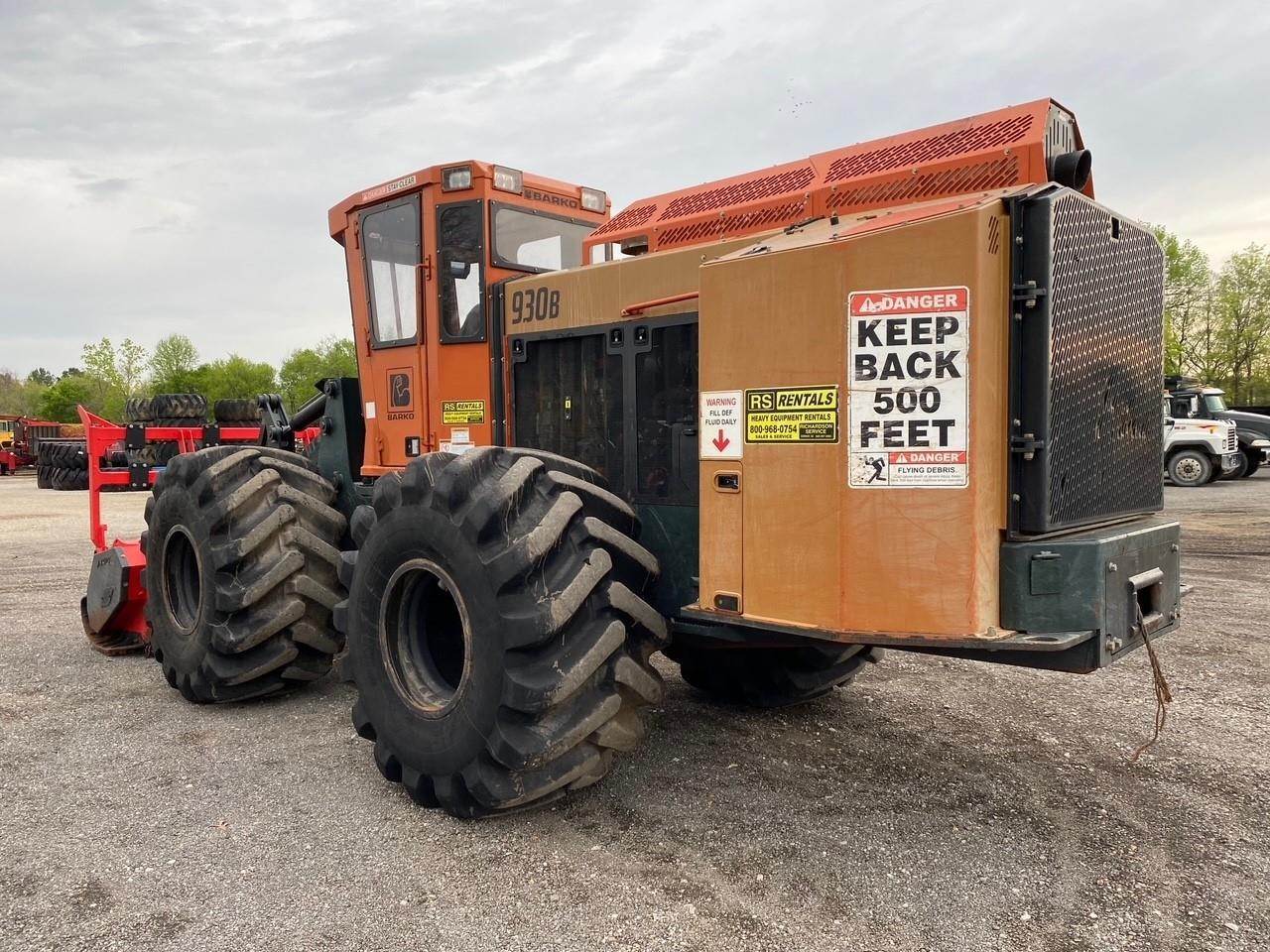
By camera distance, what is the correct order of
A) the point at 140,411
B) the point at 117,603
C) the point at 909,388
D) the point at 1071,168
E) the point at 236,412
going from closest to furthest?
the point at 909,388 → the point at 1071,168 → the point at 117,603 → the point at 236,412 → the point at 140,411

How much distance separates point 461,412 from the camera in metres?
5.20

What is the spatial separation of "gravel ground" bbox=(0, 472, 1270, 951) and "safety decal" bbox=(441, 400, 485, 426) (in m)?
1.71

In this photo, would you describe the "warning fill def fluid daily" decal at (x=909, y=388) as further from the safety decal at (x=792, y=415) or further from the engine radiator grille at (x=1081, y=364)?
the engine radiator grille at (x=1081, y=364)

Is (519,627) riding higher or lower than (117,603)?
higher

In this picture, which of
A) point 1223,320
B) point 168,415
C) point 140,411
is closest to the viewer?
point 168,415

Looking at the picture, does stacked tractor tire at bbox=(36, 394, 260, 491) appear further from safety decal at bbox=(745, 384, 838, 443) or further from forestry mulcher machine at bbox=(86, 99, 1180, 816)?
safety decal at bbox=(745, 384, 838, 443)

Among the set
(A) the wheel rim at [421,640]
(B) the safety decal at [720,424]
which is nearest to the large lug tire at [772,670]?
(A) the wheel rim at [421,640]

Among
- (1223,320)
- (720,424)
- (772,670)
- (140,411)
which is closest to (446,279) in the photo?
(720,424)

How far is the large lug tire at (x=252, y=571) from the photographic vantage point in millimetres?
4973

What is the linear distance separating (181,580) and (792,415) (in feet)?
13.7

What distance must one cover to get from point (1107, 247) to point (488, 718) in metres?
2.92

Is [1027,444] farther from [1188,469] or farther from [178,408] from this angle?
[1188,469]

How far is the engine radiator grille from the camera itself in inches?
125

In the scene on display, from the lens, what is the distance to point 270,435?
7359 millimetres
